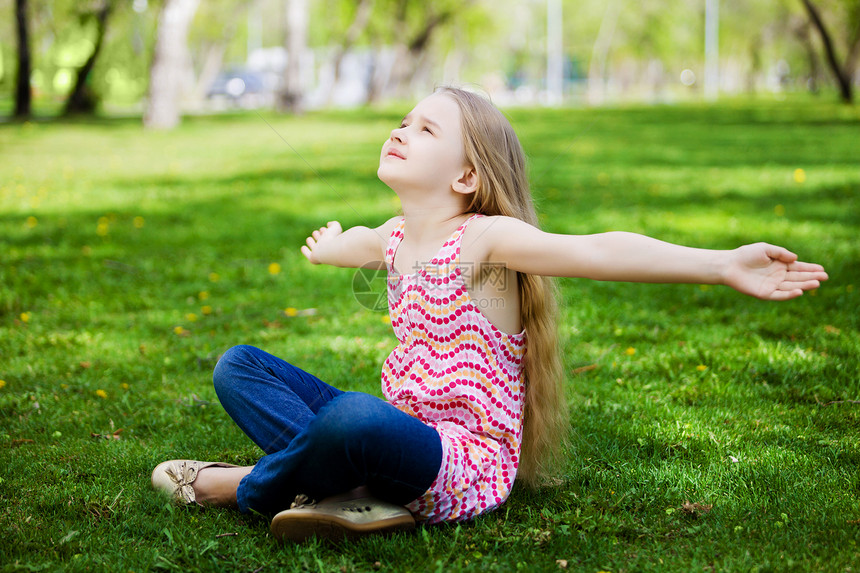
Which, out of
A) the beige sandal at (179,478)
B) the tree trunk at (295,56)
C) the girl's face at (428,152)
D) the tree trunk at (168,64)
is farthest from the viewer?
the tree trunk at (295,56)

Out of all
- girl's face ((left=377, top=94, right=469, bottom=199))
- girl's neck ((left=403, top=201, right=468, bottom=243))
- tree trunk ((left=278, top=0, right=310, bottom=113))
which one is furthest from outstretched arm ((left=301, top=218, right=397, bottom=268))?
tree trunk ((left=278, top=0, right=310, bottom=113))

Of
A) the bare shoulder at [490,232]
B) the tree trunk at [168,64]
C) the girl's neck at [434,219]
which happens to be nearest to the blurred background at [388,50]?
the tree trunk at [168,64]

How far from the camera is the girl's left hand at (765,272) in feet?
6.45

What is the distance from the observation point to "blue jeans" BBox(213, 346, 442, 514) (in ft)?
6.75

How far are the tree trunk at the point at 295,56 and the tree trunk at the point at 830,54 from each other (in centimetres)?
1183

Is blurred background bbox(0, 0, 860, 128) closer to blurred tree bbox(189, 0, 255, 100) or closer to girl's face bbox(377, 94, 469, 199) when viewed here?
blurred tree bbox(189, 0, 255, 100)

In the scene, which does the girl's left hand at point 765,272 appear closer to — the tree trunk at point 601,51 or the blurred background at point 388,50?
the blurred background at point 388,50

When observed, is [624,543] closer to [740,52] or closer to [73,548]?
[73,548]

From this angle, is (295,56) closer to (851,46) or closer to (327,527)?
(851,46)

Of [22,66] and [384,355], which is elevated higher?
[22,66]

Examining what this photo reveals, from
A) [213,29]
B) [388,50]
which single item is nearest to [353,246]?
[388,50]

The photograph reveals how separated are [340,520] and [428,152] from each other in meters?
1.03

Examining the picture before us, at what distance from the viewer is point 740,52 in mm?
58031

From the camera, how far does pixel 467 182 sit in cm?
244
